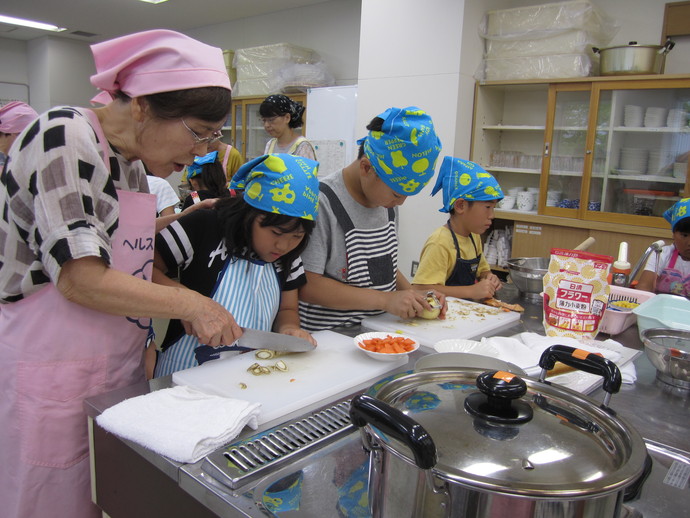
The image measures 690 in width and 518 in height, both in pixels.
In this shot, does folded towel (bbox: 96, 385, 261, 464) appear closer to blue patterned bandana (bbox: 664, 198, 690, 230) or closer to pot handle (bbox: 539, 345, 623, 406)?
pot handle (bbox: 539, 345, 623, 406)

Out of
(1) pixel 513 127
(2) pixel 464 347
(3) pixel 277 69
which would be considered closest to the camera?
(2) pixel 464 347

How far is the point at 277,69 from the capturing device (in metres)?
5.55

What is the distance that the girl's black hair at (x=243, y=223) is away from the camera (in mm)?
1319

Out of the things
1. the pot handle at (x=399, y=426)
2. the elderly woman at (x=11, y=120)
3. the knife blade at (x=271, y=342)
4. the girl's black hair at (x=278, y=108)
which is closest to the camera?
the pot handle at (x=399, y=426)

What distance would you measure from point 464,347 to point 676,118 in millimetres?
3205

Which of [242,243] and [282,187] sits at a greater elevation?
[282,187]

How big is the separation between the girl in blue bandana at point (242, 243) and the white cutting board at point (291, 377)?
12 cm

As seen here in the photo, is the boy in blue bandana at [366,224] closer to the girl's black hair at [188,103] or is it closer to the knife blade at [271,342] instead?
the knife blade at [271,342]

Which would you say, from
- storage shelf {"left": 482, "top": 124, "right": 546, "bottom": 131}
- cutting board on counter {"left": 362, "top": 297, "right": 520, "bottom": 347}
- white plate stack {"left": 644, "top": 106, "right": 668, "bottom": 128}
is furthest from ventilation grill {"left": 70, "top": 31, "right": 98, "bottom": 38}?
cutting board on counter {"left": 362, "top": 297, "right": 520, "bottom": 347}

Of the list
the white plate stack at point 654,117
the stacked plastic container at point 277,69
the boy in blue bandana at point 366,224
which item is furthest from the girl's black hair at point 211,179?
the white plate stack at point 654,117

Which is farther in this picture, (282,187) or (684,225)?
(684,225)

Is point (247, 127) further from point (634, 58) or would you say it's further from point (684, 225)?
point (684, 225)

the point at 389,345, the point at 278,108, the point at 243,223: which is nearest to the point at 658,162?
the point at 278,108

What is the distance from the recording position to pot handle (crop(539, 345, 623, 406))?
76cm
